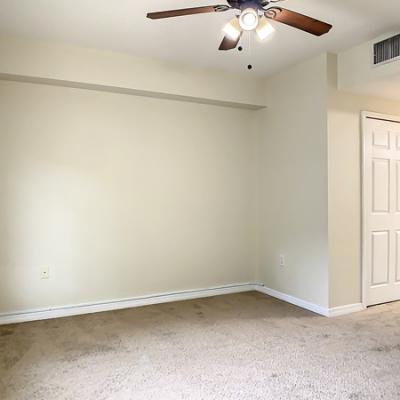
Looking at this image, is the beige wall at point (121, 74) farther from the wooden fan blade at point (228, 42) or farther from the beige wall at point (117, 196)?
the wooden fan blade at point (228, 42)

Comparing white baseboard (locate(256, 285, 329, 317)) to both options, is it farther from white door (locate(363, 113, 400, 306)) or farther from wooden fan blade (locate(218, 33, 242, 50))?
wooden fan blade (locate(218, 33, 242, 50))

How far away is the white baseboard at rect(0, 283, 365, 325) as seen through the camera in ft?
10.8

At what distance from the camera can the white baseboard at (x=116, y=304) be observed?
326 cm

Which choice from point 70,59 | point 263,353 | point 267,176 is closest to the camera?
point 263,353

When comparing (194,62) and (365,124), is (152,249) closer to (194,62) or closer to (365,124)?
(194,62)

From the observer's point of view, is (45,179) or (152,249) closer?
(45,179)

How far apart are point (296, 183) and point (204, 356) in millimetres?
1958

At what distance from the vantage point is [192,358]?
98.9 inches

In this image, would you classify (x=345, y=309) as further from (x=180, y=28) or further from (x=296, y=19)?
(x=180, y=28)

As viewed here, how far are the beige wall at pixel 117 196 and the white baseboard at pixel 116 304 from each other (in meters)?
0.06

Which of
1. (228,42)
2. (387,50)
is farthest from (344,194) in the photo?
(228,42)

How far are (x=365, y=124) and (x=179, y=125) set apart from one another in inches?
72.1

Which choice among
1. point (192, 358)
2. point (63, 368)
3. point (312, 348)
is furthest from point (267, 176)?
point (63, 368)

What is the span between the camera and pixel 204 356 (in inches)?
100
